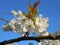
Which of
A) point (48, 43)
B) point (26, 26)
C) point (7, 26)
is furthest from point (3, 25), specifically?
point (48, 43)

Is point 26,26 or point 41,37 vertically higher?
point 26,26

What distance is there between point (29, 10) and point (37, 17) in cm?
16

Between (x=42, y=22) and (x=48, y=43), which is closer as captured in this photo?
(x=42, y=22)

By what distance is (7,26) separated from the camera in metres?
1.39

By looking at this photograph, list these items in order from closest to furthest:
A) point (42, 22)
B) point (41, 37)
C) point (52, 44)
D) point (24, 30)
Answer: point (41, 37)
point (24, 30)
point (42, 22)
point (52, 44)

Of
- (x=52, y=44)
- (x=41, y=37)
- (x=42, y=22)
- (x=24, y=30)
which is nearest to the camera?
(x=41, y=37)

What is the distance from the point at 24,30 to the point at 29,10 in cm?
17

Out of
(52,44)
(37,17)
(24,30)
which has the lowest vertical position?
(52,44)

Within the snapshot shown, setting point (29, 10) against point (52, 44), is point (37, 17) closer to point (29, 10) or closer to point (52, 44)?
point (29, 10)

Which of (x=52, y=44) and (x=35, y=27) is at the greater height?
(x=35, y=27)

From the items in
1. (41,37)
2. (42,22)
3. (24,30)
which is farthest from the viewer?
(42,22)

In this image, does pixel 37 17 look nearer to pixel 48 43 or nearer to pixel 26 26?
pixel 26 26

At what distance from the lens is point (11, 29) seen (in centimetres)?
139

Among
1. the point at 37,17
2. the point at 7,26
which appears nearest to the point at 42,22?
the point at 37,17
